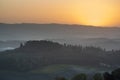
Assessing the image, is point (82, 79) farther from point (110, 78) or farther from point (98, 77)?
point (110, 78)

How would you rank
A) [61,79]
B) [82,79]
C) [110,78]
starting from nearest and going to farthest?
[110,78]
[61,79]
[82,79]

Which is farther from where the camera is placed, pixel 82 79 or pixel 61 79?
pixel 82 79

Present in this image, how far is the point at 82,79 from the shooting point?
6775cm

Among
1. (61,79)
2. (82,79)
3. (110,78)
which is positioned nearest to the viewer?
(110,78)

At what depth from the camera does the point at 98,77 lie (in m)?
67.9

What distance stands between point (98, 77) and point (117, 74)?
11.6 metres

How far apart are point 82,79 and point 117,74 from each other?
1221 cm

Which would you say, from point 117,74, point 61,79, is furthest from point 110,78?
point 61,79

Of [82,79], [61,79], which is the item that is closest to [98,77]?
[82,79]

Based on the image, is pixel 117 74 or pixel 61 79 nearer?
pixel 117 74

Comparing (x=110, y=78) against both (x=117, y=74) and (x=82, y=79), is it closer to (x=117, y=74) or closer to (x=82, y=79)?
(x=117, y=74)

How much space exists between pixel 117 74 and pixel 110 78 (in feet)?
6.20

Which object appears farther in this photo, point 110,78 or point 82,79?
point 82,79

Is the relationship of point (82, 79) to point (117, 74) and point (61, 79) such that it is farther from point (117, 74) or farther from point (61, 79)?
point (117, 74)
